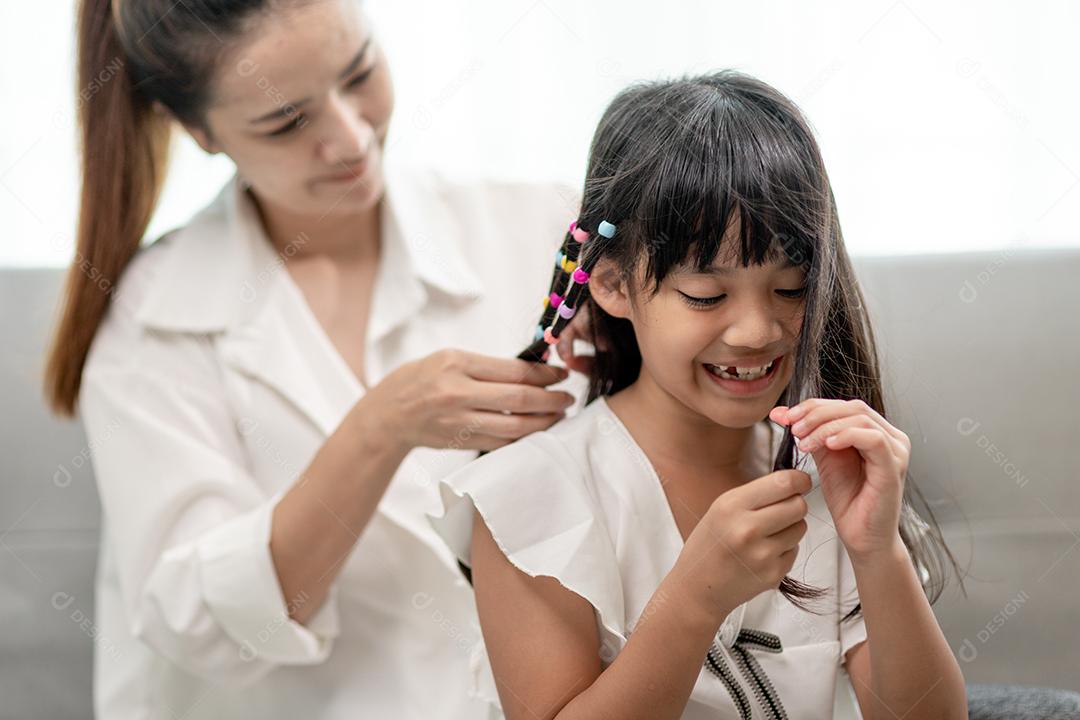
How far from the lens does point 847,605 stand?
43.5 inches

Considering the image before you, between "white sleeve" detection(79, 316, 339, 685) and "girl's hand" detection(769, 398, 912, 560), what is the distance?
2.39 ft

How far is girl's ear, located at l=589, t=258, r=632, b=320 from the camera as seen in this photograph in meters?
1.04

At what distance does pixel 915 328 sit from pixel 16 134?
1.68m

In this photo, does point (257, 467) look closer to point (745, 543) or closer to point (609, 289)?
point (609, 289)

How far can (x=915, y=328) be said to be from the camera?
164 centimetres

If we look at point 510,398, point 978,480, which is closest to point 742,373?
point 510,398

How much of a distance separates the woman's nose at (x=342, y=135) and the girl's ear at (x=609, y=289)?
468 millimetres

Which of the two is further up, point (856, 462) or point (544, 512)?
point (856, 462)

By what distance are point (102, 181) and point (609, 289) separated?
81 centimetres

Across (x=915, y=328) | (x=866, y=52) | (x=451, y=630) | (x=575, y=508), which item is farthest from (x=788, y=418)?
(x=866, y=52)

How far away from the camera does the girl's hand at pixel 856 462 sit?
2.76 feet

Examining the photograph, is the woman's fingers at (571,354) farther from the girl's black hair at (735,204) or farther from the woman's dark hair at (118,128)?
the woman's dark hair at (118,128)

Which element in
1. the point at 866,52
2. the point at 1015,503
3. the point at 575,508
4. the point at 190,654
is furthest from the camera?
the point at 866,52

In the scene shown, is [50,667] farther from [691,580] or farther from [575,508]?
[691,580]
